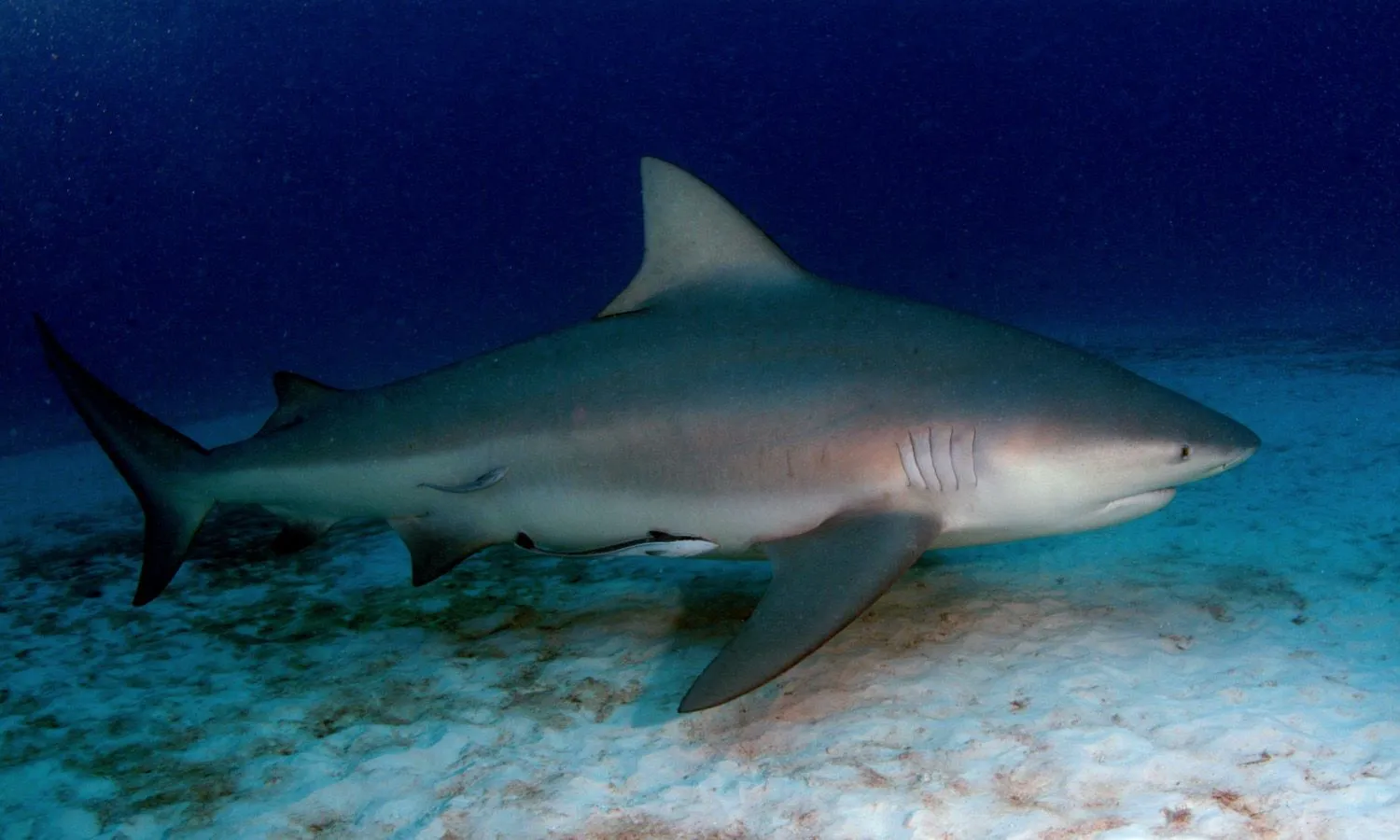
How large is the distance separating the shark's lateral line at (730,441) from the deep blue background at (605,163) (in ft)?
54.1

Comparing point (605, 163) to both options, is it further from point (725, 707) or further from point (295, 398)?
point (725, 707)

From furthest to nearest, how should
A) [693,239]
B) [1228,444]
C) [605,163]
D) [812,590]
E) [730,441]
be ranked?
[605,163] < [693,239] < [730,441] < [1228,444] < [812,590]

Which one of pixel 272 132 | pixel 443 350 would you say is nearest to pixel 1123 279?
pixel 443 350

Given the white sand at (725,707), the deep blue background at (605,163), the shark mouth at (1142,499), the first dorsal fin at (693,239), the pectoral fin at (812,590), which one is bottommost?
the white sand at (725,707)

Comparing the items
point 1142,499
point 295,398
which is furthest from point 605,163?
point 1142,499

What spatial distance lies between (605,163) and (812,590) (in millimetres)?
111548

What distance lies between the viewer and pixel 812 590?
2.71m

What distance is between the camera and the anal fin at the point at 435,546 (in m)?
3.67

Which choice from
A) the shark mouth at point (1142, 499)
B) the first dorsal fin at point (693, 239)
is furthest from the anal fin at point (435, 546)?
the shark mouth at point (1142, 499)

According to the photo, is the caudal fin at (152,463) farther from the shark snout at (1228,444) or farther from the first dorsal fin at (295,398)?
the shark snout at (1228,444)

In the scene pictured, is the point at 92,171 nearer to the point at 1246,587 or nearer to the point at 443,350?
the point at 443,350

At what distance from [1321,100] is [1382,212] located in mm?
34465

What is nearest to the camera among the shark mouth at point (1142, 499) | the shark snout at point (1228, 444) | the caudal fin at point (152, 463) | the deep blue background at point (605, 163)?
the shark snout at point (1228, 444)

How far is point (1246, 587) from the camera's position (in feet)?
12.7
